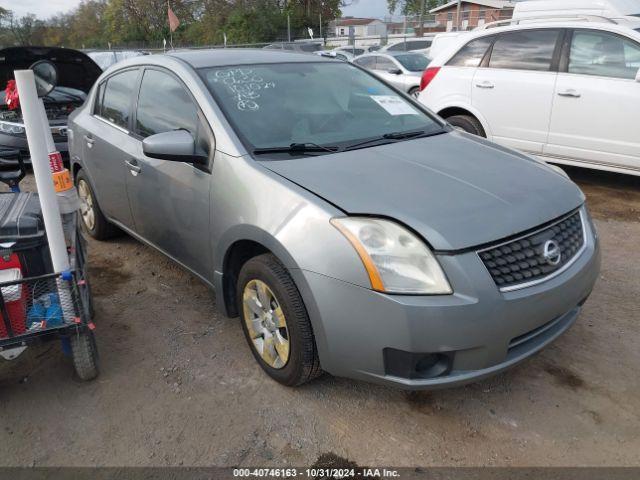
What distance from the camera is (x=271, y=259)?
96.2 inches

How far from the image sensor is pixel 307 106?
3.04 metres

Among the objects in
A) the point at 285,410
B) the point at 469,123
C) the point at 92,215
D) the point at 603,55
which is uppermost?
the point at 603,55

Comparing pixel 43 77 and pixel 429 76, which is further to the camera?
pixel 429 76

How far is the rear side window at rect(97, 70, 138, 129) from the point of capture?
366 cm

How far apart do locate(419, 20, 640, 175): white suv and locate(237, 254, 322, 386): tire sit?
4.19m

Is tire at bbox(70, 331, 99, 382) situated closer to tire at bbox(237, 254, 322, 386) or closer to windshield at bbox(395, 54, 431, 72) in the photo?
tire at bbox(237, 254, 322, 386)

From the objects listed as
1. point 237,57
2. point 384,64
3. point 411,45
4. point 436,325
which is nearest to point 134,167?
point 237,57

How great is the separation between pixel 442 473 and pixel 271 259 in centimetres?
116

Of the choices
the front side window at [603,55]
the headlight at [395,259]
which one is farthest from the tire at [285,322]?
the front side window at [603,55]

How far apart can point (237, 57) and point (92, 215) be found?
207cm

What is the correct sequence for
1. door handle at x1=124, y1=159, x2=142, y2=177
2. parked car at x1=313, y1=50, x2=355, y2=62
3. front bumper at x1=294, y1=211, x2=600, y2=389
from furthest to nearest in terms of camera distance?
parked car at x1=313, y1=50, x2=355, y2=62, door handle at x1=124, y1=159, x2=142, y2=177, front bumper at x1=294, y1=211, x2=600, y2=389

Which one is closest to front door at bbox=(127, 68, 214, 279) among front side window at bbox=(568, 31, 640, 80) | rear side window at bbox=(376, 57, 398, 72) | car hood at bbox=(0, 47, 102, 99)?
car hood at bbox=(0, 47, 102, 99)

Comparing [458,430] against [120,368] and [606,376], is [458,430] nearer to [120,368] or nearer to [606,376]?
[606,376]

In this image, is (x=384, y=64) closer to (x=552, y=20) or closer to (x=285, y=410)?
(x=552, y=20)
